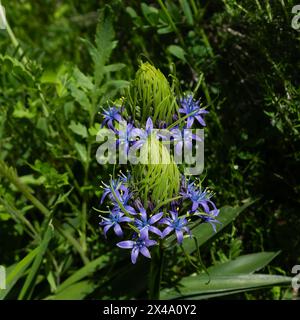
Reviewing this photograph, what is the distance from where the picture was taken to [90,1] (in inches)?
124

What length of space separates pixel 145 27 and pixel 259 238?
2.97 feet

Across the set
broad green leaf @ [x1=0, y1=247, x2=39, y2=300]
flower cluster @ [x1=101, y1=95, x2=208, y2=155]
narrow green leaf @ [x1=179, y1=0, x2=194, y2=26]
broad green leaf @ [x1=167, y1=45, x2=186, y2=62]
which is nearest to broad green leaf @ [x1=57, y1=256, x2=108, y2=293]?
broad green leaf @ [x1=0, y1=247, x2=39, y2=300]

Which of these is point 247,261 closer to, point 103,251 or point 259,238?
point 259,238

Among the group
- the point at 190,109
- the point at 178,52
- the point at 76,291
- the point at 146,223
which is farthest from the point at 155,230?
the point at 178,52

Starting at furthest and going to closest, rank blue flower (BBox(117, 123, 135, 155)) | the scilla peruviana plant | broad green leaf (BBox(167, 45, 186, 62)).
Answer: broad green leaf (BBox(167, 45, 186, 62))
blue flower (BBox(117, 123, 135, 155))
the scilla peruviana plant

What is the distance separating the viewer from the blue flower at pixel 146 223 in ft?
4.83

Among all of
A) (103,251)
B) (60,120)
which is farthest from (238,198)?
(60,120)

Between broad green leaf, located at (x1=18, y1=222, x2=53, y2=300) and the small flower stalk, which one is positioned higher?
the small flower stalk

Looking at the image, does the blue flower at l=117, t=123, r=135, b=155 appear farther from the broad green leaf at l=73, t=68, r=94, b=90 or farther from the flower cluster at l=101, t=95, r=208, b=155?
the broad green leaf at l=73, t=68, r=94, b=90

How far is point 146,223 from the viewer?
58.5 inches

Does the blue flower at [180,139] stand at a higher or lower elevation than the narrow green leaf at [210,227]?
higher

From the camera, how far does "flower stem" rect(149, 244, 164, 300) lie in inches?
66.7

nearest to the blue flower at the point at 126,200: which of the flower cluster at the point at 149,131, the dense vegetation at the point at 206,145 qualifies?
the flower cluster at the point at 149,131

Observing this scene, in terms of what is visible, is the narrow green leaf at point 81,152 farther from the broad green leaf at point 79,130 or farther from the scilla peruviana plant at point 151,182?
the scilla peruviana plant at point 151,182
